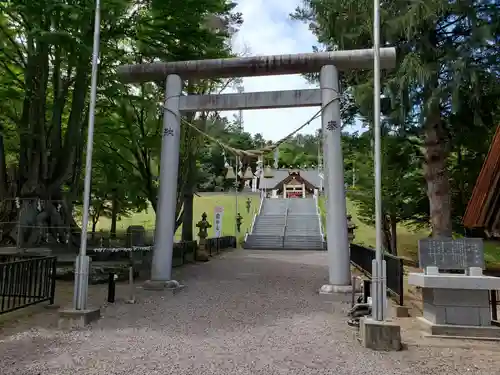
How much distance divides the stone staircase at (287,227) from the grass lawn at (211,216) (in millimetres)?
1753

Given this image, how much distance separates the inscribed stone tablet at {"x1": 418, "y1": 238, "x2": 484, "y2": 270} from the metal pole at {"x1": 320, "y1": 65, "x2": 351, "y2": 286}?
228 cm

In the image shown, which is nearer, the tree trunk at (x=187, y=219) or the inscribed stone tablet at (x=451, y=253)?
the inscribed stone tablet at (x=451, y=253)

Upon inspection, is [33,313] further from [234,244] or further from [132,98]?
[234,244]

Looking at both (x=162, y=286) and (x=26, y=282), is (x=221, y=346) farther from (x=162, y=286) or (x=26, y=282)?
(x=162, y=286)

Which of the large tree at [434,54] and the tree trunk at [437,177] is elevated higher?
the large tree at [434,54]

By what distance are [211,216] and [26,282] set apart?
3130 cm

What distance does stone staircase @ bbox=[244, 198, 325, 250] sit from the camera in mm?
26703

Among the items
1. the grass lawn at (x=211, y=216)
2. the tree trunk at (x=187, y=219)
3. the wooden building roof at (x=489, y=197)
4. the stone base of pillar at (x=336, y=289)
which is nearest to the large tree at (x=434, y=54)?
the stone base of pillar at (x=336, y=289)

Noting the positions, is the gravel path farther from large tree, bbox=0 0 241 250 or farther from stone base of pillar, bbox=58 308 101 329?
large tree, bbox=0 0 241 250

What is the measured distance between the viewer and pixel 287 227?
31000 mm

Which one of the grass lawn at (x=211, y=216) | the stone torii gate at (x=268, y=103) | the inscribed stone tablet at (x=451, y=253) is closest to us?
the inscribed stone tablet at (x=451, y=253)

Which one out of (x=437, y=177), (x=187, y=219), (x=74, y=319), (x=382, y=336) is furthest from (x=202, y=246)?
(x=382, y=336)

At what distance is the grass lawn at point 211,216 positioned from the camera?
34156mm

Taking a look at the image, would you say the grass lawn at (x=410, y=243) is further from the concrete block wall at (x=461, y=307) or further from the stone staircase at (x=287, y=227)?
the concrete block wall at (x=461, y=307)
